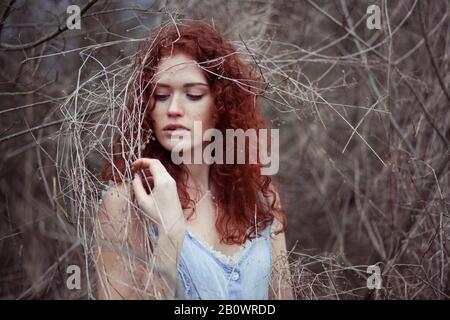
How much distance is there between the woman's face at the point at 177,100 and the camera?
64.4 inches

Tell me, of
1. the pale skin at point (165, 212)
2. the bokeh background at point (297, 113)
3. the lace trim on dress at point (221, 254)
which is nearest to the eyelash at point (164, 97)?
the pale skin at point (165, 212)

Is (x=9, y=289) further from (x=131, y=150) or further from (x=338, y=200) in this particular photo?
(x=338, y=200)

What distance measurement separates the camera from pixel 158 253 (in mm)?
1450

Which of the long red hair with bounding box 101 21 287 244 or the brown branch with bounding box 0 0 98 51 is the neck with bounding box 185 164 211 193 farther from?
the brown branch with bounding box 0 0 98 51

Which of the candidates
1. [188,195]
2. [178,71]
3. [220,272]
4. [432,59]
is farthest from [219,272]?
[432,59]

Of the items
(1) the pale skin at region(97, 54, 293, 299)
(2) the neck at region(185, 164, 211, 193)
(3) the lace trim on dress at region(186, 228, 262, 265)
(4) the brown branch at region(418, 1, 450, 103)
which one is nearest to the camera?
(1) the pale skin at region(97, 54, 293, 299)

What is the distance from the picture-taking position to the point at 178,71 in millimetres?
1641

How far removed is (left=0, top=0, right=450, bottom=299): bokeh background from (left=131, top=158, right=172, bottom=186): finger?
13 centimetres

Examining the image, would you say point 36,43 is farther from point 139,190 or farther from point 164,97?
point 139,190

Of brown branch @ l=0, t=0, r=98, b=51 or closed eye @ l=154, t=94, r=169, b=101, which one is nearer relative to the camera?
closed eye @ l=154, t=94, r=169, b=101

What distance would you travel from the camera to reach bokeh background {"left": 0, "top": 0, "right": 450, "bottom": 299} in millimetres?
1835

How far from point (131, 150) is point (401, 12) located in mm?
1263

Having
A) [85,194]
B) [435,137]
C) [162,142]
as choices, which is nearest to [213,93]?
[162,142]

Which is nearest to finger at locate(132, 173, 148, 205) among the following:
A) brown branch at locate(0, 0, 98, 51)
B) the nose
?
the nose
